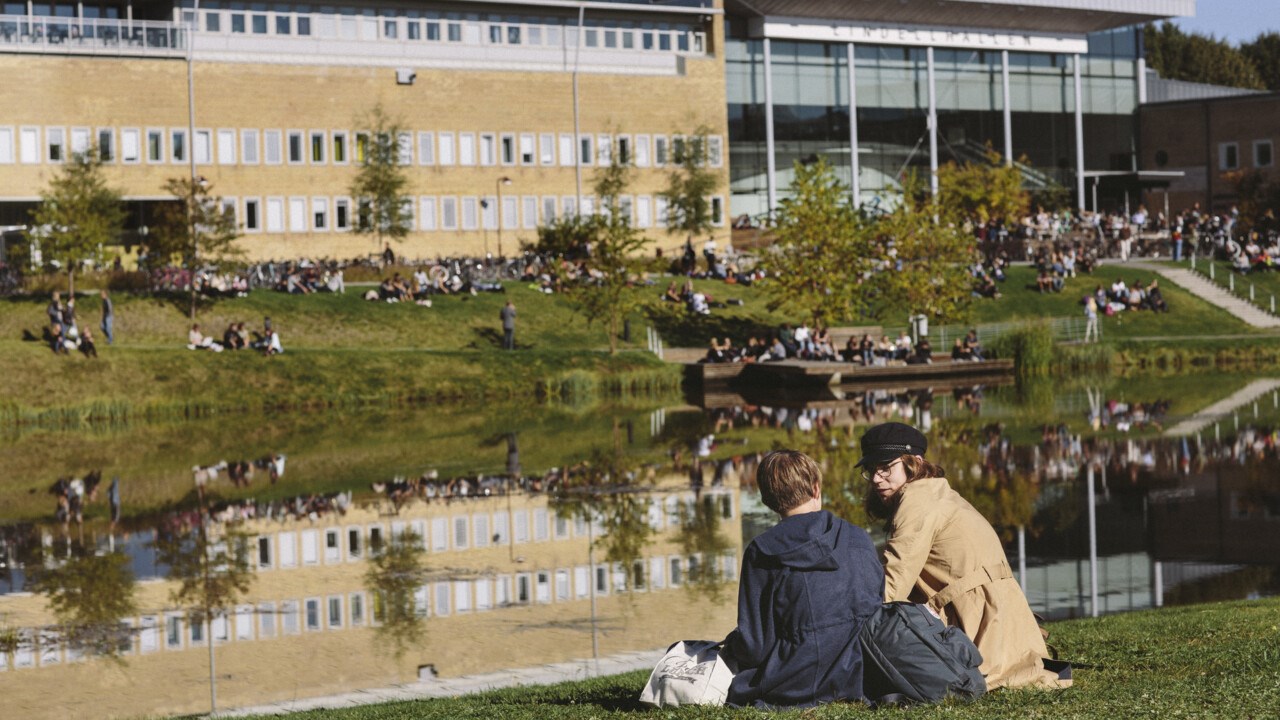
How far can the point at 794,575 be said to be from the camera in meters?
7.66

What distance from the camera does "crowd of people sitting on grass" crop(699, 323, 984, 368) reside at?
47.0m

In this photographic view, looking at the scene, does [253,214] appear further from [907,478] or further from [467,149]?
[907,478]

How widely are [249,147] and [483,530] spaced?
43.1m

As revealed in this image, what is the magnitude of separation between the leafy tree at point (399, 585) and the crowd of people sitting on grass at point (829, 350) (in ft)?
85.9

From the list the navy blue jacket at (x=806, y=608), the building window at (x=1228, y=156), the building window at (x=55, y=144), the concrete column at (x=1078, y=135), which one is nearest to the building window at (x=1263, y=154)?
the building window at (x=1228, y=156)

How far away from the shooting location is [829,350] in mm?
48062

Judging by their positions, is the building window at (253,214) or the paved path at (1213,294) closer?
the paved path at (1213,294)

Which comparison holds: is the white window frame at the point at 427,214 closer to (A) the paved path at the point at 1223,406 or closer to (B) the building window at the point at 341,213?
(B) the building window at the point at 341,213

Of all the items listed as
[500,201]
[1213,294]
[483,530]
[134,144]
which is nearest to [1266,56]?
[1213,294]

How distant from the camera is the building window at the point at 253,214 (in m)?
62.0

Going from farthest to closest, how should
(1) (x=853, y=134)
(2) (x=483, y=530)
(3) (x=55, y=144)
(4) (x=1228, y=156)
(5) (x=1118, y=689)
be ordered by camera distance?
(4) (x=1228, y=156) → (1) (x=853, y=134) → (3) (x=55, y=144) → (2) (x=483, y=530) → (5) (x=1118, y=689)

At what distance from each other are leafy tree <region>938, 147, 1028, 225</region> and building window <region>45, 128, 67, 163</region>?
33083 millimetres

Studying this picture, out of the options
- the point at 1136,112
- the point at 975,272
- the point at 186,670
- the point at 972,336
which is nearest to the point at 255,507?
the point at 186,670

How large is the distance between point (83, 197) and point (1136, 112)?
5249cm
